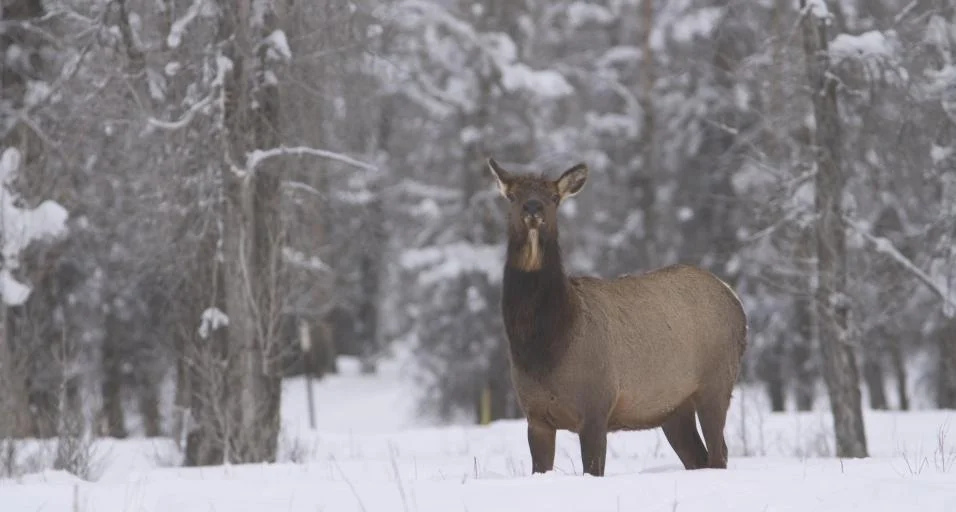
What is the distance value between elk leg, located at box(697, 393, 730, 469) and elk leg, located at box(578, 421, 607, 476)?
134 centimetres

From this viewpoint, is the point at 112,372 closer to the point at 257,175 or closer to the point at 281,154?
the point at 257,175

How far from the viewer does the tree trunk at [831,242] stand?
13.0 m

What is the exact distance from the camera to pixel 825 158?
13.1m

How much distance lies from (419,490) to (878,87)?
910cm

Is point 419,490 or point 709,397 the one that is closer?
point 419,490

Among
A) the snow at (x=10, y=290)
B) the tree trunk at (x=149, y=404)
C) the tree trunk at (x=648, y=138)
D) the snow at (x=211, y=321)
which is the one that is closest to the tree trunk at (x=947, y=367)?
the tree trunk at (x=648, y=138)

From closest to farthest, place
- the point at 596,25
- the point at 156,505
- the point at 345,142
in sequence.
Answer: the point at 156,505
the point at 345,142
the point at 596,25

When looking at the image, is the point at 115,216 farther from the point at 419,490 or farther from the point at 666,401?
the point at 419,490

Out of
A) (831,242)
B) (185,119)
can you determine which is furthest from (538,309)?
(831,242)

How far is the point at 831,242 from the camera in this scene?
42.8 feet

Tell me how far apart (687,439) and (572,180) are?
2.21 metres

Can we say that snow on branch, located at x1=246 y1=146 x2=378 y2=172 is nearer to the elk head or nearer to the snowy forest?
the snowy forest

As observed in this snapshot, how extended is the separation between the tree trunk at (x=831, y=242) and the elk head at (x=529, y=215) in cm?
567

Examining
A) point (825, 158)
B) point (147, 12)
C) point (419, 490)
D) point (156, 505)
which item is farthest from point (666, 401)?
point (147, 12)
